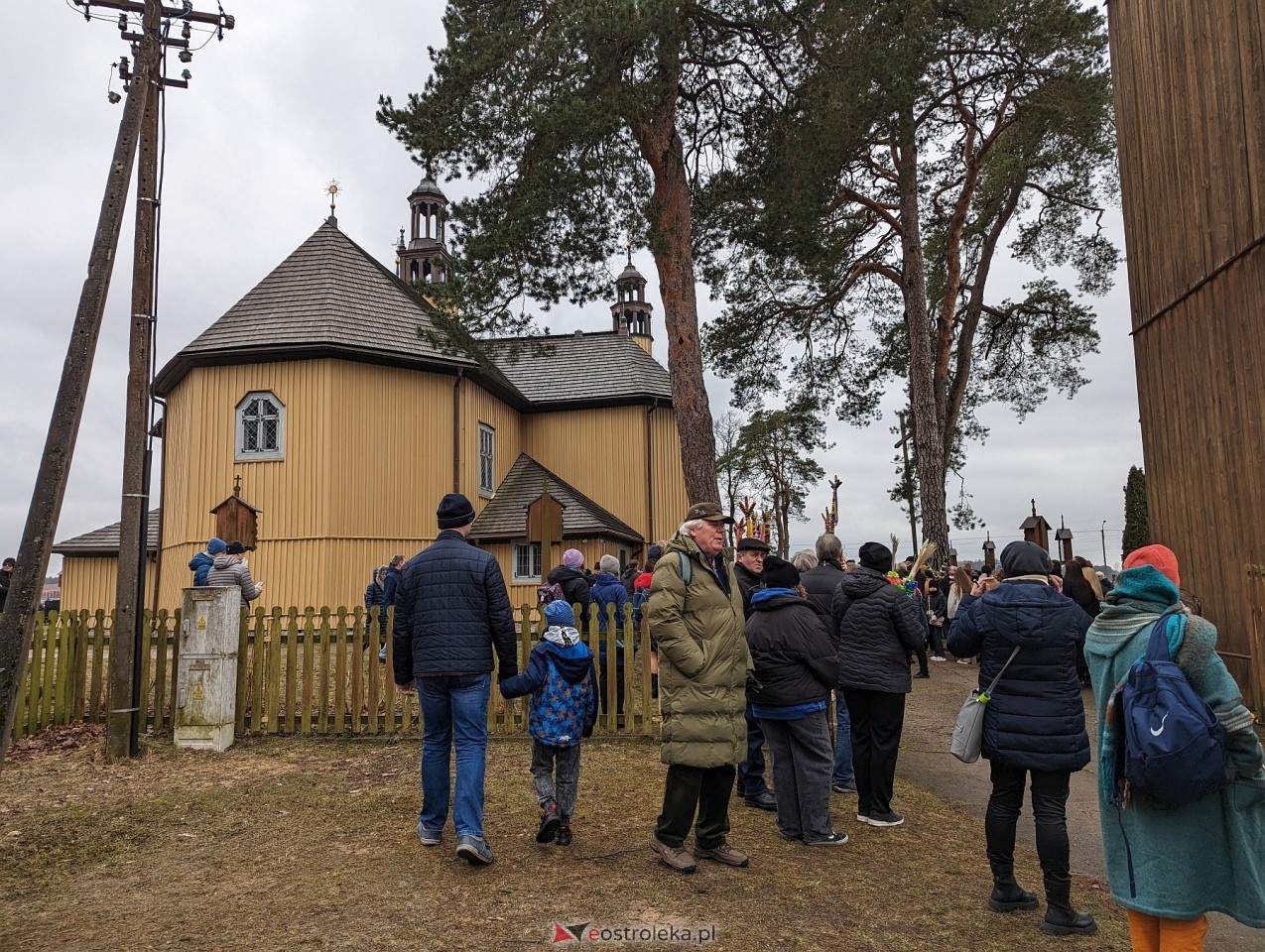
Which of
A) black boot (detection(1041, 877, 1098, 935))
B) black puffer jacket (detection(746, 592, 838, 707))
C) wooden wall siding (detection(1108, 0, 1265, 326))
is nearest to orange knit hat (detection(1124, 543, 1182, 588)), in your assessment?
black boot (detection(1041, 877, 1098, 935))

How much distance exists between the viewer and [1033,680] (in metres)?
4.43

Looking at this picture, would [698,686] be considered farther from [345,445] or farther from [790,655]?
[345,445]

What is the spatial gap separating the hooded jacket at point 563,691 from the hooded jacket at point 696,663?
69 centimetres

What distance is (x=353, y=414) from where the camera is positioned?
63.7ft

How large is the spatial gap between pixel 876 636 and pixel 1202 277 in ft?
23.4

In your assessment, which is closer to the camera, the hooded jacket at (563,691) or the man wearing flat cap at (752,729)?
the hooded jacket at (563,691)

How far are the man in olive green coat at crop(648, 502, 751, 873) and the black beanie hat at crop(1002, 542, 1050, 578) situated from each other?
4.81ft

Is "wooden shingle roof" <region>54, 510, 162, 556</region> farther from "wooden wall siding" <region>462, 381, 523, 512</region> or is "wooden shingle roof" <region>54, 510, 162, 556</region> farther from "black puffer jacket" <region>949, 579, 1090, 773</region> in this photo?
"black puffer jacket" <region>949, 579, 1090, 773</region>

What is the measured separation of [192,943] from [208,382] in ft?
57.5

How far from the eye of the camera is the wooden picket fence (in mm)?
8703

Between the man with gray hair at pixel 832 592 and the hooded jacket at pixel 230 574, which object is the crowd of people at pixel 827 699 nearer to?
the man with gray hair at pixel 832 592

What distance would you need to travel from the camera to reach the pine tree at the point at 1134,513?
30922mm

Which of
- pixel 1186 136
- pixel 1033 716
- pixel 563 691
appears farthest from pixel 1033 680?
pixel 1186 136

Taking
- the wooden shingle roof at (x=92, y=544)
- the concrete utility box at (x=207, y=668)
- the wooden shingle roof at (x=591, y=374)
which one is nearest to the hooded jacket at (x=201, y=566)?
the concrete utility box at (x=207, y=668)
